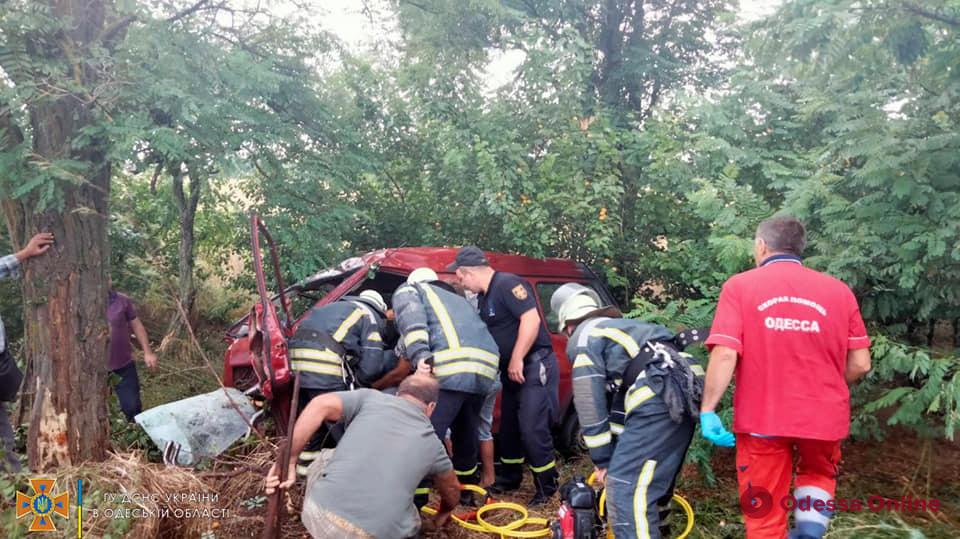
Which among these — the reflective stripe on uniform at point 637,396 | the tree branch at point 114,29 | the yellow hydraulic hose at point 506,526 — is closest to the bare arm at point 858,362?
the reflective stripe on uniform at point 637,396

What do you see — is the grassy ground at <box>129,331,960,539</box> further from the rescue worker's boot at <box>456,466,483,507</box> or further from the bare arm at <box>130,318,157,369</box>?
the bare arm at <box>130,318,157,369</box>

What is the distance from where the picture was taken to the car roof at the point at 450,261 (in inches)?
183

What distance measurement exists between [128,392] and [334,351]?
2.61m

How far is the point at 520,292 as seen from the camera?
174 inches

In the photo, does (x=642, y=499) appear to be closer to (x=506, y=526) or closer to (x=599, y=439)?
(x=599, y=439)

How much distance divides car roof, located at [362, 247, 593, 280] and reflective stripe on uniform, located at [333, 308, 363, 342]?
73cm

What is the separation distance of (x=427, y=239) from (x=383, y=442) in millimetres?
4204

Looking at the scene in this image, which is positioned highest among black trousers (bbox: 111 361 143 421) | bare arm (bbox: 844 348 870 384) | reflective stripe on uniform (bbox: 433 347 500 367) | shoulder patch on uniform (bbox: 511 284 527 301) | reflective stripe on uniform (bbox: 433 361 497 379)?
shoulder patch on uniform (bbox: 511 284 527 301)

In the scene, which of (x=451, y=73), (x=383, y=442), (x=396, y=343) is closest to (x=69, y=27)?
(x=396, y=343)

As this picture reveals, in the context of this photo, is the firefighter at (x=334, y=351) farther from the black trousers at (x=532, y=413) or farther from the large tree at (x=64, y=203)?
the large tree at (x=64, y=203)

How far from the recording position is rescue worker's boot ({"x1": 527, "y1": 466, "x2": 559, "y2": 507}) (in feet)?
13.9

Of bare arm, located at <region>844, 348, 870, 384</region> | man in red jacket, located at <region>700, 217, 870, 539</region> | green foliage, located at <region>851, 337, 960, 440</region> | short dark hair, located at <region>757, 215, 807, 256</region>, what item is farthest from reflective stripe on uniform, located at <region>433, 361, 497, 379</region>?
green foliage, located at <region>851, 337, 960, 440</region>

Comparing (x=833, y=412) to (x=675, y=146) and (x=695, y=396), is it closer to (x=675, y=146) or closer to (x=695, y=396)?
(x=695, y=396)

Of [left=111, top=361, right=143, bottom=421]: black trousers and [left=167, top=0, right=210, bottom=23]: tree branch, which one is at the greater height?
[left=167, top=0, right=210, bottom=23]: tree branch
